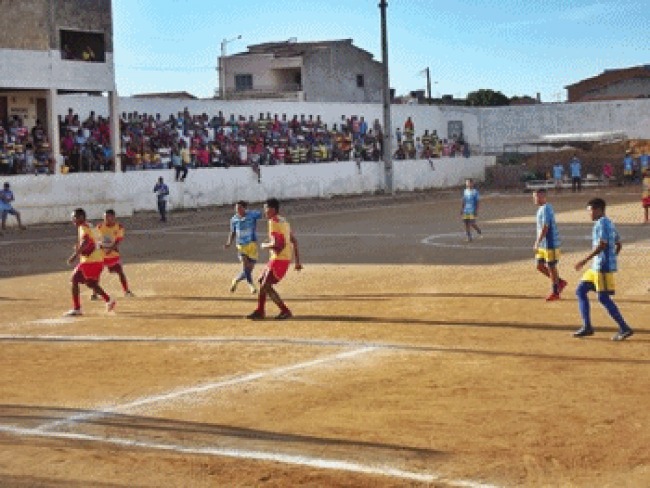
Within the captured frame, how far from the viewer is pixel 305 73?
221ft

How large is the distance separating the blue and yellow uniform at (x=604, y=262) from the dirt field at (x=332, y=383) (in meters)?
0.71

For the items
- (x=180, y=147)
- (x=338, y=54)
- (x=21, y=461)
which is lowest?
(x=21, y=461)

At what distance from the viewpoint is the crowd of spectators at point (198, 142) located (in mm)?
37469

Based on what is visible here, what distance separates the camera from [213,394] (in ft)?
34.9

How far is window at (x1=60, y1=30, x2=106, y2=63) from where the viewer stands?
130 feet

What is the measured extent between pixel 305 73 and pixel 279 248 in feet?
175

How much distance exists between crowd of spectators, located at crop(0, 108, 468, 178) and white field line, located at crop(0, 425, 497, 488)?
2843cm

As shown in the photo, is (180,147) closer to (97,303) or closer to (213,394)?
(97,303)

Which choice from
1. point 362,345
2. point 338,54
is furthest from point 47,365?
point 338,54

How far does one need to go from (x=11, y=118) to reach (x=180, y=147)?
712 cm

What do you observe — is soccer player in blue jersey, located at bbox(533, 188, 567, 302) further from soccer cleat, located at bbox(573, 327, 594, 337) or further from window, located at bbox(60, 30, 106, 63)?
window, located at bbox(60, 30, 106, 63)

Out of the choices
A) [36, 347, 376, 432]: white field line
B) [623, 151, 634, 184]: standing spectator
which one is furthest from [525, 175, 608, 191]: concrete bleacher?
[36, 347, 376, 432]: white field line

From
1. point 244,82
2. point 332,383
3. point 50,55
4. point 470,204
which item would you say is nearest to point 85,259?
point 332,383

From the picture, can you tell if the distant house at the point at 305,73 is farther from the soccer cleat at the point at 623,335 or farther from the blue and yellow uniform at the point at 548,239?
the soccer cleat at the point at 623,335
